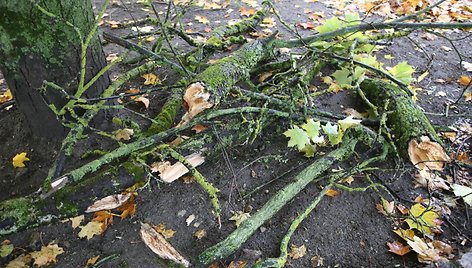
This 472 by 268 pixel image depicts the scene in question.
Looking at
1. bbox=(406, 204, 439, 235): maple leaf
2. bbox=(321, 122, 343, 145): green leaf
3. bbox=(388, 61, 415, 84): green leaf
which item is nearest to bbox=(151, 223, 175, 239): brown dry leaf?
bbox=(321, 122, 343, 145): green leaf

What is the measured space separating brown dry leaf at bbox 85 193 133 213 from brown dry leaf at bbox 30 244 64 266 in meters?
0.32

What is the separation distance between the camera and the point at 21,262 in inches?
90.2

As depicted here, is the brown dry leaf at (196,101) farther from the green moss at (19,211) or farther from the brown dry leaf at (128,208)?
the green moss at (19,211)

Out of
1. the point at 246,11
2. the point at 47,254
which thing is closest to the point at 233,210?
the point at 47,254

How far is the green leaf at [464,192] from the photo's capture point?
2.50 meters

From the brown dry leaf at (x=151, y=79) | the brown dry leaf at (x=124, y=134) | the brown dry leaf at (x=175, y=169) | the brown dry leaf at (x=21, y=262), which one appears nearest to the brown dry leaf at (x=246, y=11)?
the brown dry leaf at (x=151, y=79)

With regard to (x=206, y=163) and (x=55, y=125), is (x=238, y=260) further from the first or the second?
(x=55, y=125)

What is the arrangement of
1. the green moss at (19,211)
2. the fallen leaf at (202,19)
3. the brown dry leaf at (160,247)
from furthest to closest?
the fallen leaf at (202,19) → the green moss at (19,211) → the brown dry leaf at (160,247)

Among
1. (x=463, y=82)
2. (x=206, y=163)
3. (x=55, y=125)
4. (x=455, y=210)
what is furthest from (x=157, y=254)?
(x=463, y=82)

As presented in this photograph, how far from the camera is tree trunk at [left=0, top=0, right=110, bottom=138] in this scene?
2.40 meters

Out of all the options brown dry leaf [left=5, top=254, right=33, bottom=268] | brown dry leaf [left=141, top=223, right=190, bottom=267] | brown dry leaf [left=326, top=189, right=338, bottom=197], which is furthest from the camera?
brown dry leaf [left=326, top=189, right=338, bottom=197]

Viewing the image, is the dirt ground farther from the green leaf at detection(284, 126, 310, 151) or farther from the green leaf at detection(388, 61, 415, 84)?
the green leaf at detection(388, 61, 415, 84)

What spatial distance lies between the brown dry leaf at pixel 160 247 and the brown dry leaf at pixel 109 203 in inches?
17.0

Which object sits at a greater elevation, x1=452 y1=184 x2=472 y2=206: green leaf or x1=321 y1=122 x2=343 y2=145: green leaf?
x1=321 y1=122 x2=343 y2=145: green leaf
